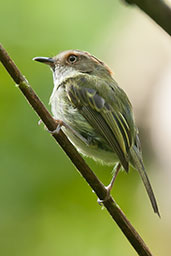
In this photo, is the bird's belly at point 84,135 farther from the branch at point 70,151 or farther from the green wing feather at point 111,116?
the branch at point 70,151

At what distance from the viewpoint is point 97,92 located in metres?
3.91

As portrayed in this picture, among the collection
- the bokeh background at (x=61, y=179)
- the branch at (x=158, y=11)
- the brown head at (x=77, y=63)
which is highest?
the branch at (x=158, y=11)

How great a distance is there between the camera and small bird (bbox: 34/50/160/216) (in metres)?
3.55

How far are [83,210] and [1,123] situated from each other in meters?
1.29

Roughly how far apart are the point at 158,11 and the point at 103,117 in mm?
2378

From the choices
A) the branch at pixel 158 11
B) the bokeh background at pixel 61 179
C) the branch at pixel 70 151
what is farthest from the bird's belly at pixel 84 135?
the branch at pixel 158 11

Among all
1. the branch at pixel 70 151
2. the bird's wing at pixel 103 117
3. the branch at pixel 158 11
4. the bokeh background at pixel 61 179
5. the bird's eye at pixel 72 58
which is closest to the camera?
the branch at pixel 158 11

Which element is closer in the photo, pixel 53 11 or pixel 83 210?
pixel 83 210

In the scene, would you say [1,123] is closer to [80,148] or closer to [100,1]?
[80,148]

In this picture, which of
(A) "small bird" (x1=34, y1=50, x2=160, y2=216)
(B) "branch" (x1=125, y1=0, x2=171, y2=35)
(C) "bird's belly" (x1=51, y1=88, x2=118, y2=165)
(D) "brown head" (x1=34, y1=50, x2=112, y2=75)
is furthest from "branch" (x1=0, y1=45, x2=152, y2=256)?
(D) "brown head" (x1=34, y1=50, x2=112, y2=75)

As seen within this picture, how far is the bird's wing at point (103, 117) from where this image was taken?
11.5 feet

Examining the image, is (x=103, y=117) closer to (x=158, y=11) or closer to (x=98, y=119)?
(x=98, y=119)

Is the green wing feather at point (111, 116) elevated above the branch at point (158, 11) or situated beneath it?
situated beneath

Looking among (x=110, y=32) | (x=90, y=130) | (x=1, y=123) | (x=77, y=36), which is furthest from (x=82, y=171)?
(x=110, y=32)
